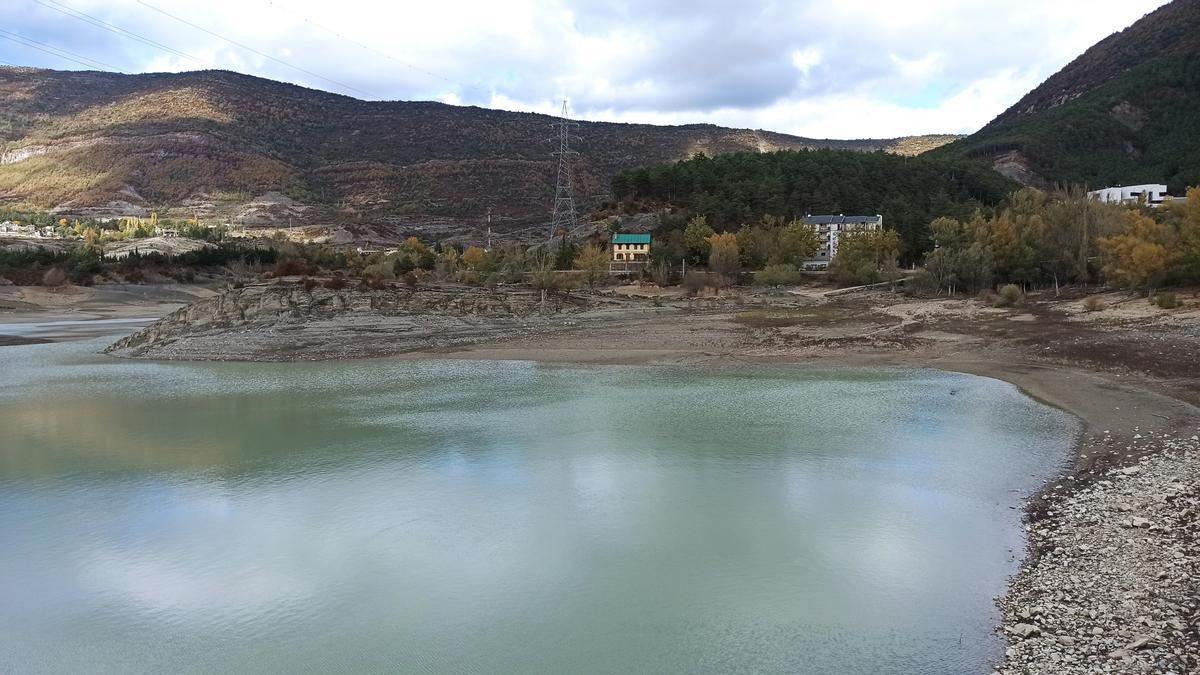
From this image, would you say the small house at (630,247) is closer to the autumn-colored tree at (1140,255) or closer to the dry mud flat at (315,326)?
the dry mud flat at (315,326)

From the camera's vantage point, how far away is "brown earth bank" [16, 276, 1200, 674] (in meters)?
7.23

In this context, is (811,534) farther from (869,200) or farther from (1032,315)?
(869,200)

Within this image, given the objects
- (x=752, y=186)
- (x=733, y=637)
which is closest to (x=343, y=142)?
(x=752, y=186)

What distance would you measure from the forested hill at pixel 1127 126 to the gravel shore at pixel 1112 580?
11045 centimetres

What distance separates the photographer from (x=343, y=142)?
4609 inches

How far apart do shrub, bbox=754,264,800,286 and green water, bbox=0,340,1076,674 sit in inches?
1446

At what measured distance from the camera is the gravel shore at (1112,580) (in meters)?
6.39

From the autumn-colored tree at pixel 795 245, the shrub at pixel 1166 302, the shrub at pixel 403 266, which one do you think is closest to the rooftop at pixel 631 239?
the autumn-colored tree at pixel 795 245

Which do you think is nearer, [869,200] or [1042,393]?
Result: [1042,393]

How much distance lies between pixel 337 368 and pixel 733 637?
22.2 meters

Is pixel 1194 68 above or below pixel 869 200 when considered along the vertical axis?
above

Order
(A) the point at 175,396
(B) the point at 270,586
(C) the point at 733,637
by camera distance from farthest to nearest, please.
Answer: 1. (A) the point at 175,396
2. (B) the point at 270,586
3. (C) the point at 733,637

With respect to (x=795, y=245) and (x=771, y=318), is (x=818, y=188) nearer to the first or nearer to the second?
(x=795, y=245)

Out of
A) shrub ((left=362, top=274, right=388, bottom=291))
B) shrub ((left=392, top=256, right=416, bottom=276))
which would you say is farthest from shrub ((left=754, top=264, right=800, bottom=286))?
shrub ((left=362, top=274, right=388, bottom=291))
